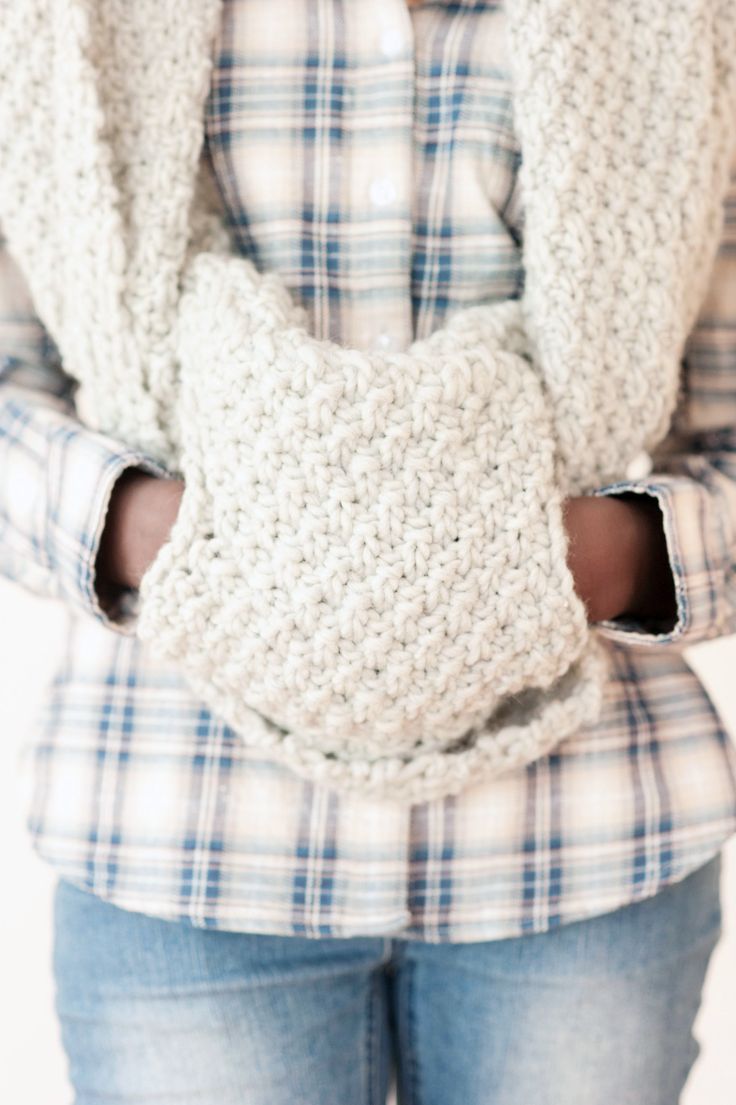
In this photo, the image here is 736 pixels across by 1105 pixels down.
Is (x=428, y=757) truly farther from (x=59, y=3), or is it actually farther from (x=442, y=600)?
(x=59, y=3)

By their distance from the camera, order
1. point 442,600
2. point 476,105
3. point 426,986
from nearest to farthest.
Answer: point 442,600
point 476,105
point 426,986

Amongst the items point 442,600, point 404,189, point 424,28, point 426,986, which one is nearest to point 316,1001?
point 426,986

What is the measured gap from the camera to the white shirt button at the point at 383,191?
635 mm

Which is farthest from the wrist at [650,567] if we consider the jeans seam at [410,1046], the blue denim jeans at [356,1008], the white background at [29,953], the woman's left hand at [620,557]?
the white background at [29,953]

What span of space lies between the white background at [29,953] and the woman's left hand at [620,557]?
0.87 meters

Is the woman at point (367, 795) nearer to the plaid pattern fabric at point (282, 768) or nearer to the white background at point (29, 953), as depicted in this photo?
the plaid pattern fabric at point (282, 768)

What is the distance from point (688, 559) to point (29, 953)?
106 cm

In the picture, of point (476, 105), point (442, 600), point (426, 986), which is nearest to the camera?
point (442, 600)

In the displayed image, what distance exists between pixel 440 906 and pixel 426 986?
100mm

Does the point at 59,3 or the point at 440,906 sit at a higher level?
the point at 59,3

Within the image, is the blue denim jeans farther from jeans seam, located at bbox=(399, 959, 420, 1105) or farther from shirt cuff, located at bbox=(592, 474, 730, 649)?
shirt cuff, located at bbox=(592, 474, 730, 649)

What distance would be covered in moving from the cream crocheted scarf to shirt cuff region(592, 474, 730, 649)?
0.09 feet

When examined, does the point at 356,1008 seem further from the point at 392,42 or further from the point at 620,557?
the point at 392,42

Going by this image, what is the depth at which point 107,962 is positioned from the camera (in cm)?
71
